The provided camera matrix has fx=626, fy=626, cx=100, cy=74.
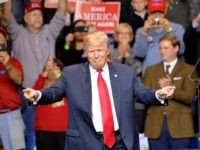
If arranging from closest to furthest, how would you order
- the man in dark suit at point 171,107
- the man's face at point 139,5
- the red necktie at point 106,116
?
Answer: the red necktie at point 106,116
the man in dark suit at point 171,107
the man's face at point 139,5

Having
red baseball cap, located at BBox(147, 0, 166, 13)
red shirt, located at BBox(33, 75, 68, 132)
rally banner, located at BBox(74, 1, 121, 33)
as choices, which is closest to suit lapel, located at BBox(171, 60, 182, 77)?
red baseball cap, located at BBox(147, 0, 166, 13)

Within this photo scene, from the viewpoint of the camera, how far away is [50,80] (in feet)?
26.3

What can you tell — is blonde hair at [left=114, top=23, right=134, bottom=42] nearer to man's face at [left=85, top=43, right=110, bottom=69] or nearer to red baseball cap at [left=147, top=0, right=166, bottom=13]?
red baseball cap at [left=147, top=0, right=166, bottom=13]

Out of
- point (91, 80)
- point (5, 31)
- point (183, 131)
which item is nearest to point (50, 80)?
point (5, 31)

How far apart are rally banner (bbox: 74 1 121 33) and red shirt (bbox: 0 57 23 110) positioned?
5.77 feet

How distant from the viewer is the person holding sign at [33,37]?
870 centimetres

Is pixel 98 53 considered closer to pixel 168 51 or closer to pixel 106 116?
pixel 106 116

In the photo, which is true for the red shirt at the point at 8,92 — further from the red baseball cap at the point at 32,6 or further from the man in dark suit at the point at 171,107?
the man in dark suit at the point at 171,107

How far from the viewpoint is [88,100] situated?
17.4 ft

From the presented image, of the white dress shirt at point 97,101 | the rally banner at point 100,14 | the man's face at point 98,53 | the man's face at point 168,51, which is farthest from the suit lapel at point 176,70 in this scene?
the man's face at point 98,53

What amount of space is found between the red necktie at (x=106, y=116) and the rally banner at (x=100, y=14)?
4.03 m

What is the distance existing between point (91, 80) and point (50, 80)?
8.72ft

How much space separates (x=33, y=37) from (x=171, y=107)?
7.88 ft

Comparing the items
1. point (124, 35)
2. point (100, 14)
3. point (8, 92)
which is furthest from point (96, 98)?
point (100, 14)
